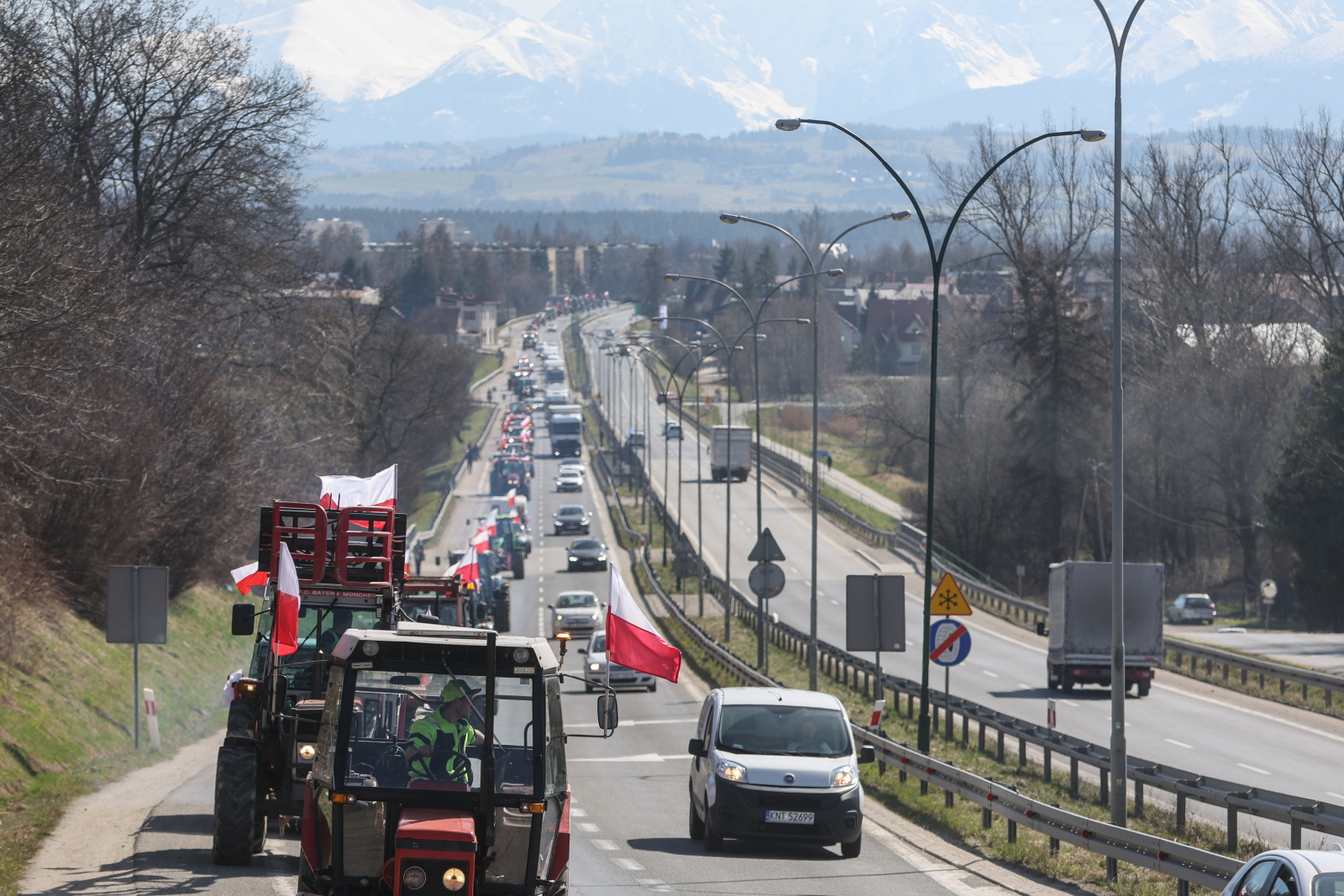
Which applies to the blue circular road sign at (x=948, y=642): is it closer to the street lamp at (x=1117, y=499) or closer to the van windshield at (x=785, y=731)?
the street lamp at (x=1117, y=499)

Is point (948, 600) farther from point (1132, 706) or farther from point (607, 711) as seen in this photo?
point (607, 711)

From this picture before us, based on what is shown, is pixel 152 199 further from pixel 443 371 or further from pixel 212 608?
pixel 443 371

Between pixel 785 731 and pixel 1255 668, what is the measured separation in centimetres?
2220

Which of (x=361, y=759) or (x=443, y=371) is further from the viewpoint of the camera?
(x=443, y=371)

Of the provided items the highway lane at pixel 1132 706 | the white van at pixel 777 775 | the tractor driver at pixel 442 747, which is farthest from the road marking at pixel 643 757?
the tractor driver at pixel 442 747

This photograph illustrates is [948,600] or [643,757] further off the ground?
[948,600]

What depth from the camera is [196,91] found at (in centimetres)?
4216

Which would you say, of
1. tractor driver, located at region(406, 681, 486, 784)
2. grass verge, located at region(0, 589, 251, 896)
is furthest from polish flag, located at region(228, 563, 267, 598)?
tractor driver, located at region(406, 681, 486, 784)

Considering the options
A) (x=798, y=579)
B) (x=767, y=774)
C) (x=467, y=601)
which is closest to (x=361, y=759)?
(x=767, y=774)

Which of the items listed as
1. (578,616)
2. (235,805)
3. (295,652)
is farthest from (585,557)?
(235,805)

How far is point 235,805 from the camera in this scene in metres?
13.8

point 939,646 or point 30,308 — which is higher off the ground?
point 30,308

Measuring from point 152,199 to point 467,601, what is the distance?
77.5 feet

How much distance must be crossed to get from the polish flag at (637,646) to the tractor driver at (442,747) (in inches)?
196
